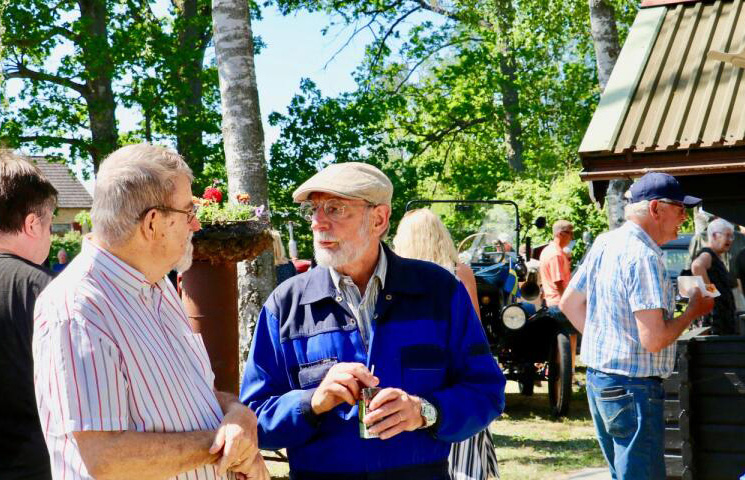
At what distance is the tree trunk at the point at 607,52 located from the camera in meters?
10.5

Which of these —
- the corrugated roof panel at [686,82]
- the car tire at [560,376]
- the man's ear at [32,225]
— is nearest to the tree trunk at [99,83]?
the car tire at [560,376]

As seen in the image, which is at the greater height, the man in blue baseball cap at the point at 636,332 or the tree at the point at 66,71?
the tree at the point at 66,71

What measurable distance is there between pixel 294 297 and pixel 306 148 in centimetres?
1528

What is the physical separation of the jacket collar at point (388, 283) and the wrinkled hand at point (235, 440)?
537 millimetres

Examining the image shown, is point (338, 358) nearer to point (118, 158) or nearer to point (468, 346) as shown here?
point (468, 346)

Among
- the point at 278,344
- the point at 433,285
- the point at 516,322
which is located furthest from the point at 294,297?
the point at 516,322

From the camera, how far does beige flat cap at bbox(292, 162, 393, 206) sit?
281cm

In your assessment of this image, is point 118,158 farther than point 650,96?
No

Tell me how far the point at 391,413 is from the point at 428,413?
188 mm

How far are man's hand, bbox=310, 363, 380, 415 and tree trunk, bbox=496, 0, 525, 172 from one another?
66.3 ft

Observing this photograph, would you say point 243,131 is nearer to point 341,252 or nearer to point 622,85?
point 622,85

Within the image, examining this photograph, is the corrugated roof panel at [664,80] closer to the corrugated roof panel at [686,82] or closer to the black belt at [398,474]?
the corrugated roof panel at [686,82]

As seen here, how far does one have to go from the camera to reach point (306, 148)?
58.9 feet

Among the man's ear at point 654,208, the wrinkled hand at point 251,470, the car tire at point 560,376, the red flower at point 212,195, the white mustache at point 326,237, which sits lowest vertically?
the car tire at point 560,376
